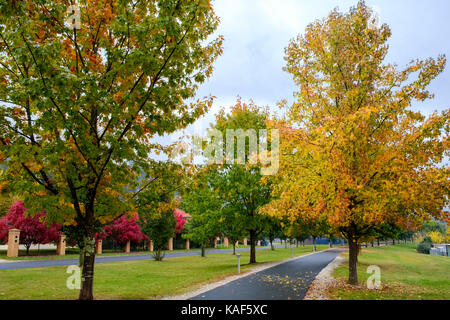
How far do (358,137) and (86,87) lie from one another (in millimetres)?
8319

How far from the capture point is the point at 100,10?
6.99 meters

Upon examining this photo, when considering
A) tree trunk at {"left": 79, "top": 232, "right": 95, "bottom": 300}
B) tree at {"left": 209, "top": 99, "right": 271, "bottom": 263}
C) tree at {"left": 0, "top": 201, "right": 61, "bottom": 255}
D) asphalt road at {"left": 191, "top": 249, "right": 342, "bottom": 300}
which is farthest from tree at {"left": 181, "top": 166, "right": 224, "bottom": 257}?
tree at {"left": 0, "top": 201, "right": 61, "bottom": 255}

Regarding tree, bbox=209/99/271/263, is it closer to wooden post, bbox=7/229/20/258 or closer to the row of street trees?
the row of street trees

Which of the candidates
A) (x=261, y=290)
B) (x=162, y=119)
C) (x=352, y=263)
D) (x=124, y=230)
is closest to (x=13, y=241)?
(x=124, y=230)

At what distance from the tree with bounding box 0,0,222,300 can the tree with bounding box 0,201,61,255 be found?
84.5ft

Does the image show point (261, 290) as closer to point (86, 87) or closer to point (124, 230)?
point (86, 87)

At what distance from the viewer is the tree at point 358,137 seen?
9172 millimetres

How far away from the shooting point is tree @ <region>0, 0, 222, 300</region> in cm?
562

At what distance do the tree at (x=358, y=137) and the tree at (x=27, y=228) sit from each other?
89.1 ft

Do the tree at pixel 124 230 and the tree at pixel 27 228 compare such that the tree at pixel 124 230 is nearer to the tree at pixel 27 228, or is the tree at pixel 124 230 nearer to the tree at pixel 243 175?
the tree at pixel 27 228

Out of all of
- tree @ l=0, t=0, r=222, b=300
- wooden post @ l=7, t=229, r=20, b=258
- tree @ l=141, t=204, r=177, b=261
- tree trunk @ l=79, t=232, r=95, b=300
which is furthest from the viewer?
wooden post @ l=7, t=229, r=20, b=258

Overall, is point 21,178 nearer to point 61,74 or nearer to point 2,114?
point 2,114
